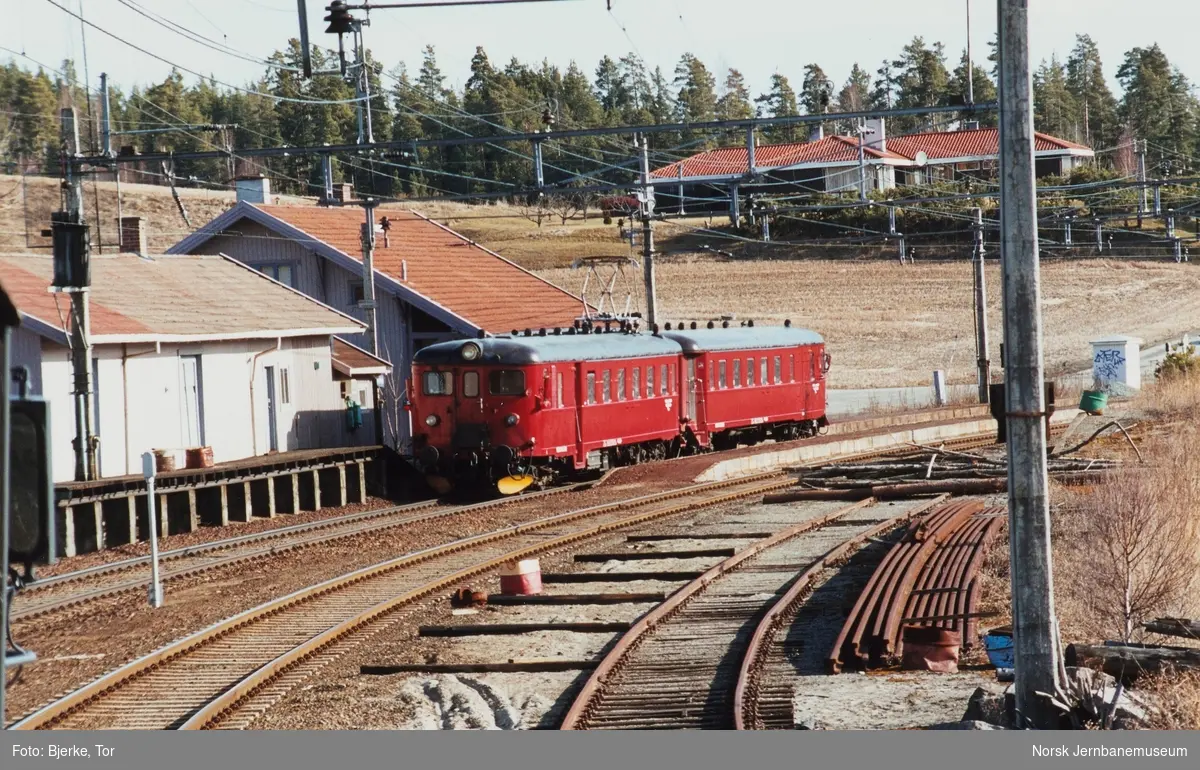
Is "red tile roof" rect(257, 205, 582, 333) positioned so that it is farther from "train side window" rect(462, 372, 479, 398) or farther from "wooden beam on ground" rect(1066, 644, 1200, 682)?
"wooden beam on ground" rect(1066, 644, 1200, 682)

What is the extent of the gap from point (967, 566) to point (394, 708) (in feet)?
23.6

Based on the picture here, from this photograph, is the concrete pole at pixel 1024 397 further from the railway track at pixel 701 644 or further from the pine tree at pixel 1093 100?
the pine tree at pixel 1093 100

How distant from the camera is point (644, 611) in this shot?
579 inches

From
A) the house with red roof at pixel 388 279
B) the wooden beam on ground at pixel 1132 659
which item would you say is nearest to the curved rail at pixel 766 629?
the wooden beam on ground at pixel 1132 659

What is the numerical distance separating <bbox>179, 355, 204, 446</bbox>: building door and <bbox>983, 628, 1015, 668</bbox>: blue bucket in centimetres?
1648

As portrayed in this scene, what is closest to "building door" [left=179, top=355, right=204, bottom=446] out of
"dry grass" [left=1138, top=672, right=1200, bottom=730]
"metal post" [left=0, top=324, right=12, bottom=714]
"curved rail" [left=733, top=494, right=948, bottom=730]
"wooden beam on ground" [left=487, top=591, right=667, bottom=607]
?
"wooden beam on ground" [left=487, top=591, right=667, bottom=607]

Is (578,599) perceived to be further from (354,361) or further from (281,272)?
(281,272)

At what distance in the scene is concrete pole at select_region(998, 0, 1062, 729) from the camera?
909 cm

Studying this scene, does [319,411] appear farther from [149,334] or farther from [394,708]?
[394,708]

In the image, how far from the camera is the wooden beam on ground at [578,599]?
604 inches

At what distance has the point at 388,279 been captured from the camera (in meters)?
34.1

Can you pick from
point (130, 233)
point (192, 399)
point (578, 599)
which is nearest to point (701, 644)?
point (578, 599)

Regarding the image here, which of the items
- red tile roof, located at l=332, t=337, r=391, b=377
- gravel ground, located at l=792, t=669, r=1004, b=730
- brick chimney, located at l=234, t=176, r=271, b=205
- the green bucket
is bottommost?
gravel ground, located at l=792, t=669, r=1004, b=730

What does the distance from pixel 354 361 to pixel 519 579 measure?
1614 centimetres
